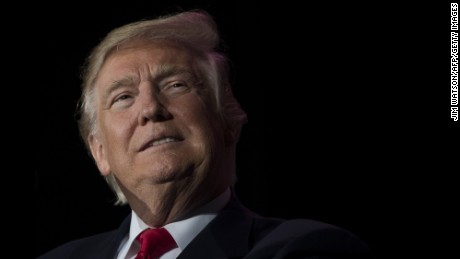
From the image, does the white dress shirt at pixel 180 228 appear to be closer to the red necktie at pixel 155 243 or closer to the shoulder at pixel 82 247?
the red necktie at pixel 155 243

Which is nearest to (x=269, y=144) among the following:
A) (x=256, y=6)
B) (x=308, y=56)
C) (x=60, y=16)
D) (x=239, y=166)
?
(x=239, y=166)

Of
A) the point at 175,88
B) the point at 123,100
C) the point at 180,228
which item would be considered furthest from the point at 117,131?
the point at 180,228

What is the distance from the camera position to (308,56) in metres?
2.35

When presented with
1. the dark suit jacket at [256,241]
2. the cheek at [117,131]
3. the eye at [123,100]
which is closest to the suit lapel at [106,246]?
the dark suit jacket at [256,241]

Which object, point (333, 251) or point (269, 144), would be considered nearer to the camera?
point (333, 251)

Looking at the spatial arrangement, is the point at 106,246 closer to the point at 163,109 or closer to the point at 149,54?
the point at 163,109

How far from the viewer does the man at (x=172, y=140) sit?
6.70 feet

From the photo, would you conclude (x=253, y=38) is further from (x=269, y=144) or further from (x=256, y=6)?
(x=269, y=144)

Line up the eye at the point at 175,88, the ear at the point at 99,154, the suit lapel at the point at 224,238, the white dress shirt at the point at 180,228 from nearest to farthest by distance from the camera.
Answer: the suit lapel at the point at 224,238 → the white dress shirt at the point at 180,228 → the eye at the point at 175,88 → the ear at the point at 99,154

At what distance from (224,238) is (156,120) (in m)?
0.41

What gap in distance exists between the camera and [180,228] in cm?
207

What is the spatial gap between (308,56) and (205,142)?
0.51m

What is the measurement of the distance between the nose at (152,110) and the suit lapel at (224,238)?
1.13 feet

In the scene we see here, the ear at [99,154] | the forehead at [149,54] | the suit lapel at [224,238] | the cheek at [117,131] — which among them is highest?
the forehead at [149,54]
